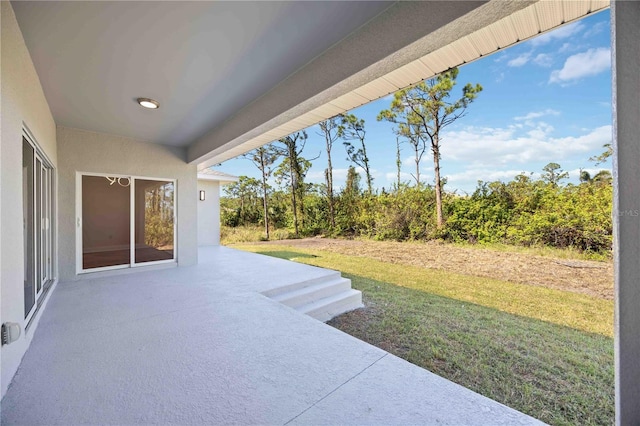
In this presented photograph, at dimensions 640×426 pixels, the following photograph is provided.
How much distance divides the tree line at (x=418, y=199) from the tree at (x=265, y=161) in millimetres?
56

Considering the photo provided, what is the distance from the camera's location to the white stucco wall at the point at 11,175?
197cm

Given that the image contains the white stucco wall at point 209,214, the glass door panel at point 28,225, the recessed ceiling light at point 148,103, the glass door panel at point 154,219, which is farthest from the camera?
the white stucco wall at point 209,214

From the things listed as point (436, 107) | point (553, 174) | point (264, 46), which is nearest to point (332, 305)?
point (264, 46)

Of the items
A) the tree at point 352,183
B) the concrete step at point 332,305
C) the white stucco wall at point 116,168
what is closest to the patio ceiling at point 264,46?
the white stucco wall at point 116,168

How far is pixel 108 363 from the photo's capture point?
243 cm

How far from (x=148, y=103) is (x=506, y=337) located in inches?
241

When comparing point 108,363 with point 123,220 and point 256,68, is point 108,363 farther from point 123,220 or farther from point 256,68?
point 123,220

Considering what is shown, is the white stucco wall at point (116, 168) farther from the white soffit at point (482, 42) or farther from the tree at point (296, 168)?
the tree at point (296, 168)

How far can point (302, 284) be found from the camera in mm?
4879

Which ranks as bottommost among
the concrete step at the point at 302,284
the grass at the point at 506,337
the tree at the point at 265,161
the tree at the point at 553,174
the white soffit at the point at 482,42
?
the grass at the point at 506,337

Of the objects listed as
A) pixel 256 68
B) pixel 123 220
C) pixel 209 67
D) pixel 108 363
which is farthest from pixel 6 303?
pixel 123 220

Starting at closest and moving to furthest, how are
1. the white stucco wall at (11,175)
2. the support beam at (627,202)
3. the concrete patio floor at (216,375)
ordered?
the support beam at (627,202)
the concrete patio floor at (216,375)
the white stucco wall at (11,175)

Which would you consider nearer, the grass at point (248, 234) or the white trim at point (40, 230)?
the white trim at point (40, 230)

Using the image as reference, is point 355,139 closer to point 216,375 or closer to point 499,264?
point 499,264
